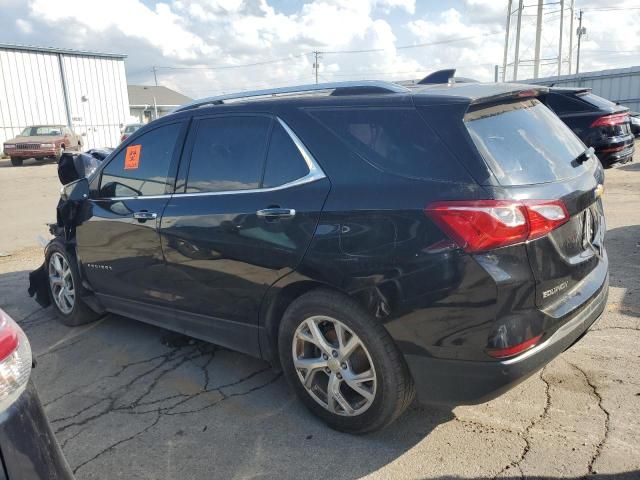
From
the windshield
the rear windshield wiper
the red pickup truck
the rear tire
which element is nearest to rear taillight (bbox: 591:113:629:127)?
the rear windshield wiper

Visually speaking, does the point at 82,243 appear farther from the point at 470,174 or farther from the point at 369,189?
the point at 470,174

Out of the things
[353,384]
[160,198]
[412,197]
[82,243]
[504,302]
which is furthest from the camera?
[82,243]

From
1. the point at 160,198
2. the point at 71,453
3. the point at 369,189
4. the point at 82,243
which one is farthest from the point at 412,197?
the point at 82,243

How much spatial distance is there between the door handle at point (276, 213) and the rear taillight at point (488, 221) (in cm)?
79

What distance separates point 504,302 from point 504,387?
0.42 m

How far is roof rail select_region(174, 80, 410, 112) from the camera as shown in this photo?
115 inches

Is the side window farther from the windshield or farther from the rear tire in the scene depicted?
the windshield

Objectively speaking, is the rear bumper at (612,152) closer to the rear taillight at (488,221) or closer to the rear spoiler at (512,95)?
the rear spoiler at (512,95)

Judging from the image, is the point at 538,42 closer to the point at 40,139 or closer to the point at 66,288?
the point at 40,139

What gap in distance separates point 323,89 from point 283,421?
1950 millimetres

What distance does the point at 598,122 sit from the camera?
31.9ft

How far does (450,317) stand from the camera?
2432mm

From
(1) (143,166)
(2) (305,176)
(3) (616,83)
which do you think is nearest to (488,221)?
(2) (305,176)

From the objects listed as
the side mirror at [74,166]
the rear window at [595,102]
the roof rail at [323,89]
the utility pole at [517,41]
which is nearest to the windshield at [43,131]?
the side mirror at [74,166]
